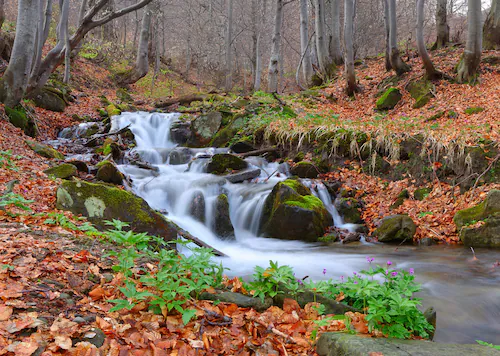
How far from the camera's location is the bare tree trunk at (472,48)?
10.1 m

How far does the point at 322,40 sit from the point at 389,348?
642 inches

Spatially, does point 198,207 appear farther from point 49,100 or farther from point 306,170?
point 49,100

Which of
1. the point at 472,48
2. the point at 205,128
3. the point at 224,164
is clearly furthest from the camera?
the point at 205,128

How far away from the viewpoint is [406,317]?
2.54 meters

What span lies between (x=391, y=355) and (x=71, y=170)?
6.89 metres

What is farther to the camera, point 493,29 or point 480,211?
point 493,29

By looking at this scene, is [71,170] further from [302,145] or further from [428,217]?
[428,217]

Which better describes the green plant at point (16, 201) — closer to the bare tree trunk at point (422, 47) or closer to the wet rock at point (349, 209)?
the wet rock at point (349, 209)

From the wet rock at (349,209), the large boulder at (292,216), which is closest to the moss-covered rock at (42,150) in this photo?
the large boulder at (292,216)

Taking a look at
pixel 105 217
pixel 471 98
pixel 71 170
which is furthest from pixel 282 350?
pixel 471 98

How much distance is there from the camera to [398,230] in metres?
6.62

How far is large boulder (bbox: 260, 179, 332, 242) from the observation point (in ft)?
23.4

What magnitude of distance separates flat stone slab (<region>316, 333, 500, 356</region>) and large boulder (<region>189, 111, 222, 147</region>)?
1035 cm

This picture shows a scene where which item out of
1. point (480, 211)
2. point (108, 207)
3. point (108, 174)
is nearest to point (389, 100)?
point (480, 211)
